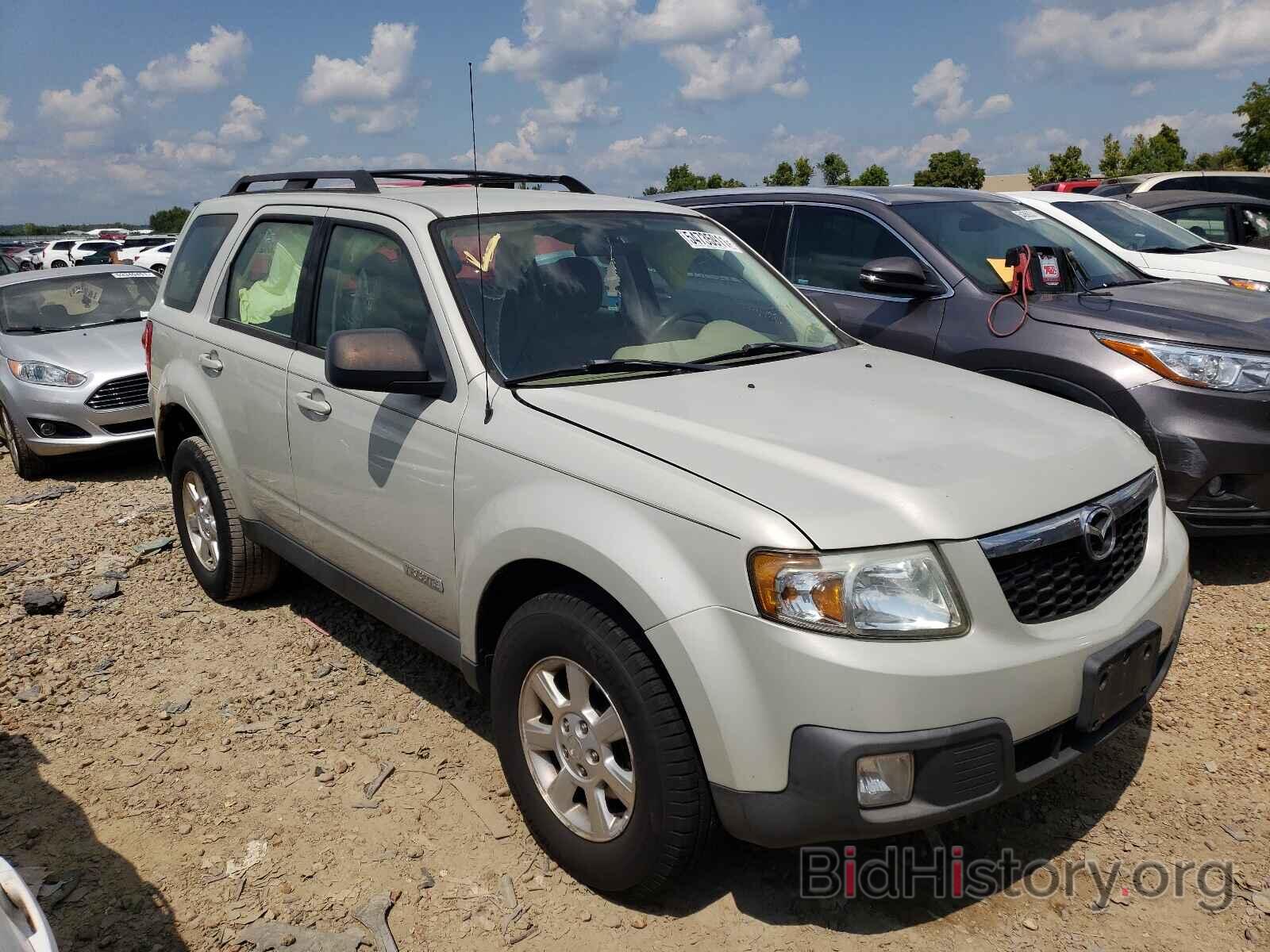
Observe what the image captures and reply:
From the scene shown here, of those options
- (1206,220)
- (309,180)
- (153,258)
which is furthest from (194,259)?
(153,258)

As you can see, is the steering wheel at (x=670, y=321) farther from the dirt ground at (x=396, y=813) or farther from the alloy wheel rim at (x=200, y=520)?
the alloy wheel rim at (x=200, y=520)

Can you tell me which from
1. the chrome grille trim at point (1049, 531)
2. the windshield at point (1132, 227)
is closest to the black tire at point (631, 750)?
the chrome grille trim at point (1049, 531)

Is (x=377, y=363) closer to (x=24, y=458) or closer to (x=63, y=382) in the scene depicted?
(x=63, y=382)

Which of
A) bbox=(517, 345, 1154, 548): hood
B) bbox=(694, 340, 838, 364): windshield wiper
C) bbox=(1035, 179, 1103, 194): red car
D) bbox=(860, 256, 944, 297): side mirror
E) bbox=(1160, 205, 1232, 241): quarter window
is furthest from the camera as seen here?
bbox=(1035, 179, 1103, 194): red car

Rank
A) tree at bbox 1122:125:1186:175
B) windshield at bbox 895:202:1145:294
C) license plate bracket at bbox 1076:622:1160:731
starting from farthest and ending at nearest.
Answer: tree at bbox 1122:125:1186:175 → windshield at bbox 895:202:1145:294 → license plate bracket at bbox 1076:622:1160:731

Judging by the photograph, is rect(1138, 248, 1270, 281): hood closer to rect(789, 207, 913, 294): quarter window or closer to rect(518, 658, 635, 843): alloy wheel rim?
rect(789, 207, 913, 294): quarter window

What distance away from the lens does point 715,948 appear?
2631 mm

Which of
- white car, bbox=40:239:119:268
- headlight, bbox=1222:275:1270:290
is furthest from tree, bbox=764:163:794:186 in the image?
headlight, bbox=1222:275:1270:290

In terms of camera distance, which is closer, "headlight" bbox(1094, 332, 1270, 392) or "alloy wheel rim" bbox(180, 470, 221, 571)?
"headlight" bbox(1094, 332, 1270, 392)

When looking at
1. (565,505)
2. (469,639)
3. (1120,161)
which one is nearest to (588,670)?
(565,505)

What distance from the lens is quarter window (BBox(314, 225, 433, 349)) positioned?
3.40 meters

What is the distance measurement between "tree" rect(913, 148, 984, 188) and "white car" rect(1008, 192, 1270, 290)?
177 ft

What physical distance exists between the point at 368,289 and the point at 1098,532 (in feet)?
8.24

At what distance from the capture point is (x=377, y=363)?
9.83 ft
